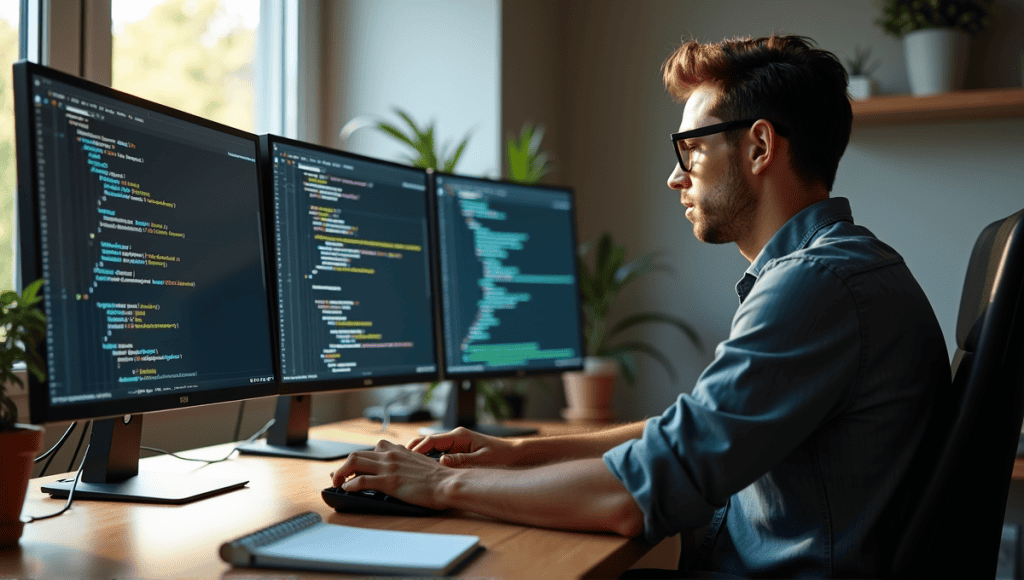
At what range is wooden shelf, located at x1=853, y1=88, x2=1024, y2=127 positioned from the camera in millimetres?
2381

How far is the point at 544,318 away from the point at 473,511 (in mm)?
955

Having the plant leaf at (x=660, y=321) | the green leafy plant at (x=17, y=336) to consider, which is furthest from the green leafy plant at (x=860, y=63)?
the green leafy plant at (x=17, y=336)

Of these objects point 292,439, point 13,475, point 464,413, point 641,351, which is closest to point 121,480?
point 13,475

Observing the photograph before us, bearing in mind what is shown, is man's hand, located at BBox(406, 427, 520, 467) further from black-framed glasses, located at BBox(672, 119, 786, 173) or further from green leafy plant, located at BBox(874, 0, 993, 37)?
green leafy plant, located at BBox(874, 0, 993, 37)

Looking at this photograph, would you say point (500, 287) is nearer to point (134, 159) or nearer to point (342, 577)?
point (134, 159)

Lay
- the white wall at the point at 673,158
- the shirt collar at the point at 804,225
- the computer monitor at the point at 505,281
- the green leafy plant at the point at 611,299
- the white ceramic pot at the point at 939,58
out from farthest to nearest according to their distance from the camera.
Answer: the green leafy plant at the point at 611,299 < the white wall at the point at 673,158 < the white ceramic pot at the point at 939,58 < the computer monitor at the point at 505,281 < the shirt collar at the point at 804,225

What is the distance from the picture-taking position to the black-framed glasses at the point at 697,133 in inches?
48.7

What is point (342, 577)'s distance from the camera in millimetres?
774

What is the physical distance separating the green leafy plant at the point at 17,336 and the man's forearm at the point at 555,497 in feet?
1.65

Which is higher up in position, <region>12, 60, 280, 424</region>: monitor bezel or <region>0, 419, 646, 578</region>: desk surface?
<region>12, 60, 280, 424</region>: monitor bezel

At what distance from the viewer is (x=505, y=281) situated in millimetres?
1875

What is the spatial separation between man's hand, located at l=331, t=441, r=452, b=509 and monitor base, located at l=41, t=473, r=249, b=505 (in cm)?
20

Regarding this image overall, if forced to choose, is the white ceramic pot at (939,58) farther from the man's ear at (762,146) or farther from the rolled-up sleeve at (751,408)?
the rolled-up sleeve at (751,408)

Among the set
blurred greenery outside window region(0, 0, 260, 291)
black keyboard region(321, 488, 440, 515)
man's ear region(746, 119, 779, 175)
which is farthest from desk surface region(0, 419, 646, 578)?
blurred greenery outside window region(0, 0, 260, 291)
